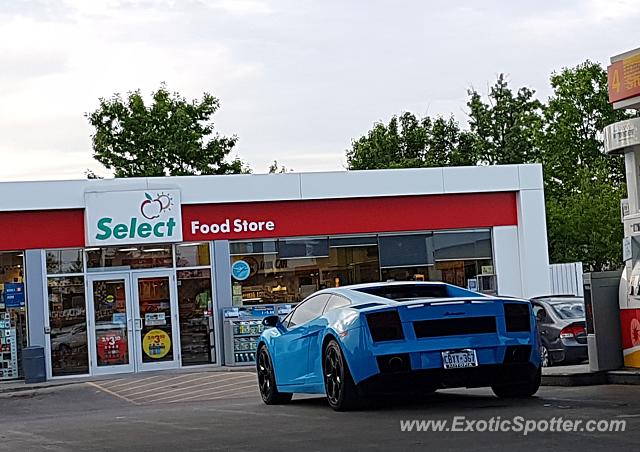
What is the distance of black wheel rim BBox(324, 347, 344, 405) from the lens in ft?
38.4

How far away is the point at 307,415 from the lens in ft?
38.7

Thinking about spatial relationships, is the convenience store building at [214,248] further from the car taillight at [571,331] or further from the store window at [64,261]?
the car taillight at [571,331]

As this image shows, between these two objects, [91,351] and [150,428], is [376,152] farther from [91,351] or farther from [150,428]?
[150,428]

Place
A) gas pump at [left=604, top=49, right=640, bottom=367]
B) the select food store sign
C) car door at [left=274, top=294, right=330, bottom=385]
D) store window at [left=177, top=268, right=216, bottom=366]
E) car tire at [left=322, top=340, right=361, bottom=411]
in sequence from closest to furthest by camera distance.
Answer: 1. car tire at [left=322, top=340, right=361, bottom=411]
2. car door at [left=274, top=294, right=330, bottom=385]
3. gas pump at [left=604, top=49, right=640, bottom=367]
4. the select food store sign
5. store window at [left=177, top=268, right=216, bottom=366]

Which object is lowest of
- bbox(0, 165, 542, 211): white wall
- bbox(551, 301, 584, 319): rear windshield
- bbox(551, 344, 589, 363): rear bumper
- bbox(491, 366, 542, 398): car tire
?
bbox(551, 344, 589, 363): rear bumper

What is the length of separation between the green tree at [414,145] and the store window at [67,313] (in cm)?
3775

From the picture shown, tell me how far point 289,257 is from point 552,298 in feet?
26.9

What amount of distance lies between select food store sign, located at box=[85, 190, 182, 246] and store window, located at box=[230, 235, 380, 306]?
1767 mm

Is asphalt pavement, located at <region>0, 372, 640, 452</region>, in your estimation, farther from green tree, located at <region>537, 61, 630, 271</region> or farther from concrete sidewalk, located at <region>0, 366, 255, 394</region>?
green tree, located at <region>537, 61, 630, 271</region>

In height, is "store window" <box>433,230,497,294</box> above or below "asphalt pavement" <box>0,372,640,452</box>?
above

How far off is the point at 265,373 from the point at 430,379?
321 centimetres

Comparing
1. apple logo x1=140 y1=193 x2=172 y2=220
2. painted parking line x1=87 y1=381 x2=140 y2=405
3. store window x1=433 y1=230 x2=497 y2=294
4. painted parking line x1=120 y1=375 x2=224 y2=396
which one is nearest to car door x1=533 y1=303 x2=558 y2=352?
painted parking line x1=120 y1=375 x2=224 y2=396

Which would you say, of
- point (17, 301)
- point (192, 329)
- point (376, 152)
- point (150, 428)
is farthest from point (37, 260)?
point (376, 152)

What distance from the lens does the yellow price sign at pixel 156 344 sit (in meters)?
27.5
